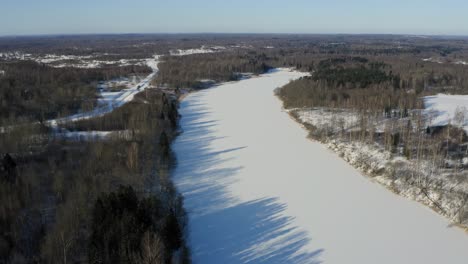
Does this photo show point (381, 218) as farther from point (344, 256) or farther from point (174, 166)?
point (174, 166)

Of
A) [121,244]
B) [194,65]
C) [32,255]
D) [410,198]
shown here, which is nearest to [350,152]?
[410,198]

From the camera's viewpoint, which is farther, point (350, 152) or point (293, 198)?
point (350, 152)

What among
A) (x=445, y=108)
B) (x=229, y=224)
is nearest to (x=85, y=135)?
(x=229, y=224)

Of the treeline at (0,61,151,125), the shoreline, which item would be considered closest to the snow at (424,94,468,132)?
the shoreline

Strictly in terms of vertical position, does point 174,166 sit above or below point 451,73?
below

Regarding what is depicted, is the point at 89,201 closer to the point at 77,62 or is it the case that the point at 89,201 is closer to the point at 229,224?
the point at 229,224

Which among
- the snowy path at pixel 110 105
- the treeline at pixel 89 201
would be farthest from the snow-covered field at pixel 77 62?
the treeline at pixel 89 201

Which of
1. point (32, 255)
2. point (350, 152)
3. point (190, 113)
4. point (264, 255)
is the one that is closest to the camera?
point (32, 255)
